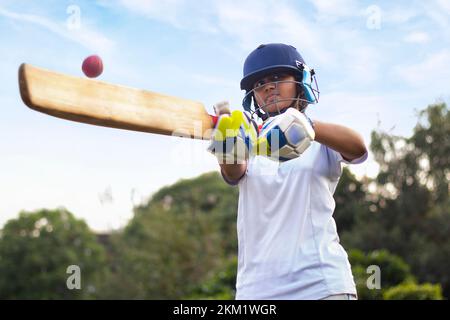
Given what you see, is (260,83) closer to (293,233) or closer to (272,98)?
(272,98)

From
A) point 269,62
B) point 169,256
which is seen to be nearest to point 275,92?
point 269,62

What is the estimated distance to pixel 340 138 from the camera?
277cm

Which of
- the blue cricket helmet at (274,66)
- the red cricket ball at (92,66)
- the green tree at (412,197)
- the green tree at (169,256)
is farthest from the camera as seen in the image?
the green tree at (412,197)

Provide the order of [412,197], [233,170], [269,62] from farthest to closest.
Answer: [412,197] → [269,62] → [233,170]

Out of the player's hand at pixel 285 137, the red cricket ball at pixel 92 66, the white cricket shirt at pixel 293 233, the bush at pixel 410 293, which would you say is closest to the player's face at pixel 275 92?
the white cricket shirt at pixel 293 233

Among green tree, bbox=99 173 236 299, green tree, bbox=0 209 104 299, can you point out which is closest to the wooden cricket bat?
green tree, bbox=99 173 236 299

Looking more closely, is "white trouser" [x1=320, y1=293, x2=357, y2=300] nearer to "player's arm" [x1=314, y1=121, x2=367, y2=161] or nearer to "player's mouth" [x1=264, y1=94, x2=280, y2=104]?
"player's arm" [x1=314, y1=121, x2=367, y2=161]

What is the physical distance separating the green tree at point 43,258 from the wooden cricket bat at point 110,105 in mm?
20661

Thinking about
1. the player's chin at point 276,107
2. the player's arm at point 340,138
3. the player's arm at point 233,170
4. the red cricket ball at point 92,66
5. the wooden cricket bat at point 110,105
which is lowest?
the player's arm at point 233,170

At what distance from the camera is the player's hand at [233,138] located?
96.6 inches

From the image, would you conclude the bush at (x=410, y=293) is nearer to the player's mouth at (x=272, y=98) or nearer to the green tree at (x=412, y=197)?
the player's mouth at (x=272, y=98)

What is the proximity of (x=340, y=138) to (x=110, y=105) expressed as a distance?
37.3 inches

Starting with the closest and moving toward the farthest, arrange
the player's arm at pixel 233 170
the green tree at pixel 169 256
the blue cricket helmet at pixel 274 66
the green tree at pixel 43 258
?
the player's arm at pixel 233 170
the blue cricket helmet at pixel 274 66
the green tree at pixel 169 256
the green tree at pixel 43 258

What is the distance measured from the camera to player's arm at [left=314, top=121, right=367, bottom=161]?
8.93 ft
